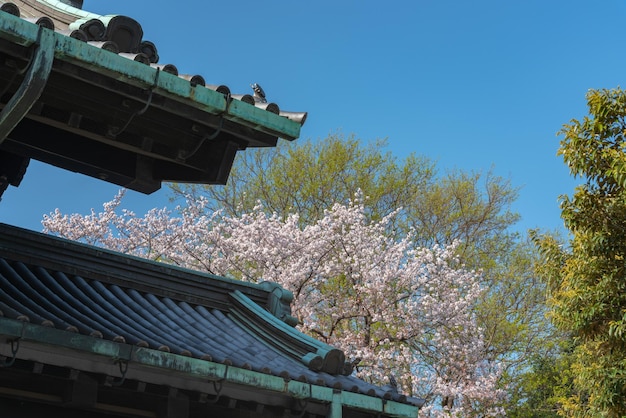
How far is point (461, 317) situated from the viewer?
69.4 ft

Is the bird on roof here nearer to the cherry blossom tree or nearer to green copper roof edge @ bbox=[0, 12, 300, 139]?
A: green copper roof edge @ bbox=[0, 12, 300, 139]

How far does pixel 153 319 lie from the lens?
5.68m

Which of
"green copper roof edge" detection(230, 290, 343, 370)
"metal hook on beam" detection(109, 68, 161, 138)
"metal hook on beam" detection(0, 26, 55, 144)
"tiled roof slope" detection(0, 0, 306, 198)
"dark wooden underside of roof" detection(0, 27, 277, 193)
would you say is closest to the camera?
"metal hook on beam" detection(0, 26, 55, 144)

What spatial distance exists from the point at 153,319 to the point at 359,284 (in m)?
15.0

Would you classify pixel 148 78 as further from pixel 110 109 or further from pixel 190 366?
pixel 190 366

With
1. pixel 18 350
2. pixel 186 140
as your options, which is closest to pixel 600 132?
pixel 186 140

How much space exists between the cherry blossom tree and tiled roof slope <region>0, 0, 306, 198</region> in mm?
13294

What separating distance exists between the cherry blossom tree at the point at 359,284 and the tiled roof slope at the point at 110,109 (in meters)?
13.3

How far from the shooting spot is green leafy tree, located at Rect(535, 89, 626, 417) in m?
11.2

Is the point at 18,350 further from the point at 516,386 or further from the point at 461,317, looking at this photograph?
the point at 516,386

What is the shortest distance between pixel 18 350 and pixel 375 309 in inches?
649

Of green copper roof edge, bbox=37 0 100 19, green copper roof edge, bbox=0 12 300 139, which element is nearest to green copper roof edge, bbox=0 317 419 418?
green copper roof edge, bbox=0 12 300 139

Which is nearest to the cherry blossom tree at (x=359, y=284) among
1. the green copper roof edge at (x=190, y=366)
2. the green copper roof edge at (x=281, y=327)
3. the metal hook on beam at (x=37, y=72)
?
the green copper roof edge at (x=281, y=327)

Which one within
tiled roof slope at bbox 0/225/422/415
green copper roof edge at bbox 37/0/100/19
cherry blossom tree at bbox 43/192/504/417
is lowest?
tiled roof slope at bbox 0/225/422/415
